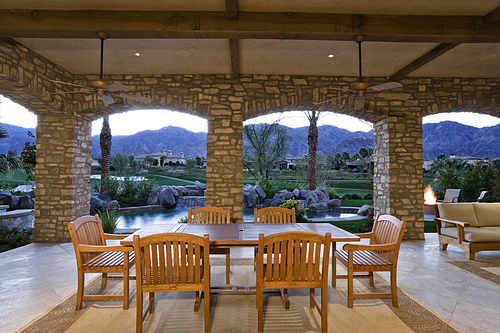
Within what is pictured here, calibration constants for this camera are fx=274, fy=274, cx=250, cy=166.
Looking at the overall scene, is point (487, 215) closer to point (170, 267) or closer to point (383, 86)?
point (383, 86)

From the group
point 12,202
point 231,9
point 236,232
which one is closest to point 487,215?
point 236,232

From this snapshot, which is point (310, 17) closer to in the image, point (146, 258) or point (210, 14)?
point (210, 14)

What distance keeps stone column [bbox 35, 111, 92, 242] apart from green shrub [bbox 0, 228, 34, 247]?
211 mm

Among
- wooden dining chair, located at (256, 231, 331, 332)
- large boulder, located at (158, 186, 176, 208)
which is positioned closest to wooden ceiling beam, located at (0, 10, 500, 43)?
wooden dining chair, located at (256, 231, 331, 332)

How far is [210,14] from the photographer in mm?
3400

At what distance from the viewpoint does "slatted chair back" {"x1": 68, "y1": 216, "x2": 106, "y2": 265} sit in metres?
2.56

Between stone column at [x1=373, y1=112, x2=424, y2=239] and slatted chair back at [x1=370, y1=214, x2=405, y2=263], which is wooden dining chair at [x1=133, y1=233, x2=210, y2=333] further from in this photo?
stone column at [x1=373, y1=112, x2=424, y2=239]

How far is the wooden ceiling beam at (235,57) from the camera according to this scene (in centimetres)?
401

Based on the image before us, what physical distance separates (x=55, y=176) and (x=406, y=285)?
6.19m

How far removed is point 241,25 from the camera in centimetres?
339

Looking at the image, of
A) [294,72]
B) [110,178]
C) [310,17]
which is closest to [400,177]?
[294,72]

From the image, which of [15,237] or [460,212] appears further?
[15,237]

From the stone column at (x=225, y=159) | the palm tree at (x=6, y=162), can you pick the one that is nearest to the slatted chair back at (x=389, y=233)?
the stone column at (x=225, y=159)

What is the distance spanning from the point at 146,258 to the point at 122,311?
2.96 feet
